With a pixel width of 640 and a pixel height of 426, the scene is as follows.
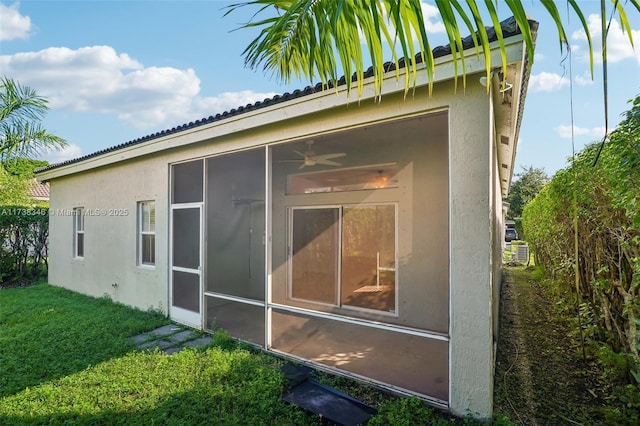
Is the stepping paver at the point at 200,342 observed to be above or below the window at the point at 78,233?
below

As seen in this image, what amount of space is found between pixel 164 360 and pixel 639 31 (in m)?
5.91

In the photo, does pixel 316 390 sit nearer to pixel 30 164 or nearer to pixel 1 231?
pixel 1 231

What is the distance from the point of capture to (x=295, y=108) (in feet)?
15.5

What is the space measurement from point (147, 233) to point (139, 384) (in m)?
4.26

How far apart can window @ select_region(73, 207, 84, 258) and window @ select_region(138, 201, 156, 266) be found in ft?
12.7

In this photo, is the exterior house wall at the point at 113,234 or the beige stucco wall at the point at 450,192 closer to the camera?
the beige stucco wall at the point at 450,192

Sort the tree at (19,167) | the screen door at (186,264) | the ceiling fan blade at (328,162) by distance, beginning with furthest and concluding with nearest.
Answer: the tree at (19,167)
the ceiling fan blade at (328,162)
the screen door at (186,264)

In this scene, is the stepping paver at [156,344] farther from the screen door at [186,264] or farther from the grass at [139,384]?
the screen door at [186,264]

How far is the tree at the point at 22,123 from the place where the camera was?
42.9 feet

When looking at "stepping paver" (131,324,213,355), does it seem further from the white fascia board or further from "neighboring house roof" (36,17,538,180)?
"neighboring house roof" (36,17,538,180)

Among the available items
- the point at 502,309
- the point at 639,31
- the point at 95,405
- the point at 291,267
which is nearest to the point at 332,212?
the point at 291,267

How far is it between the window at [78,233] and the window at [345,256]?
6.76 m

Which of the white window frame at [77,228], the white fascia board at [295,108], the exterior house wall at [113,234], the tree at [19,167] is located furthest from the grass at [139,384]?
the tree at [19,167]

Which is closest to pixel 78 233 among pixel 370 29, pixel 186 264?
pixel 186 264
